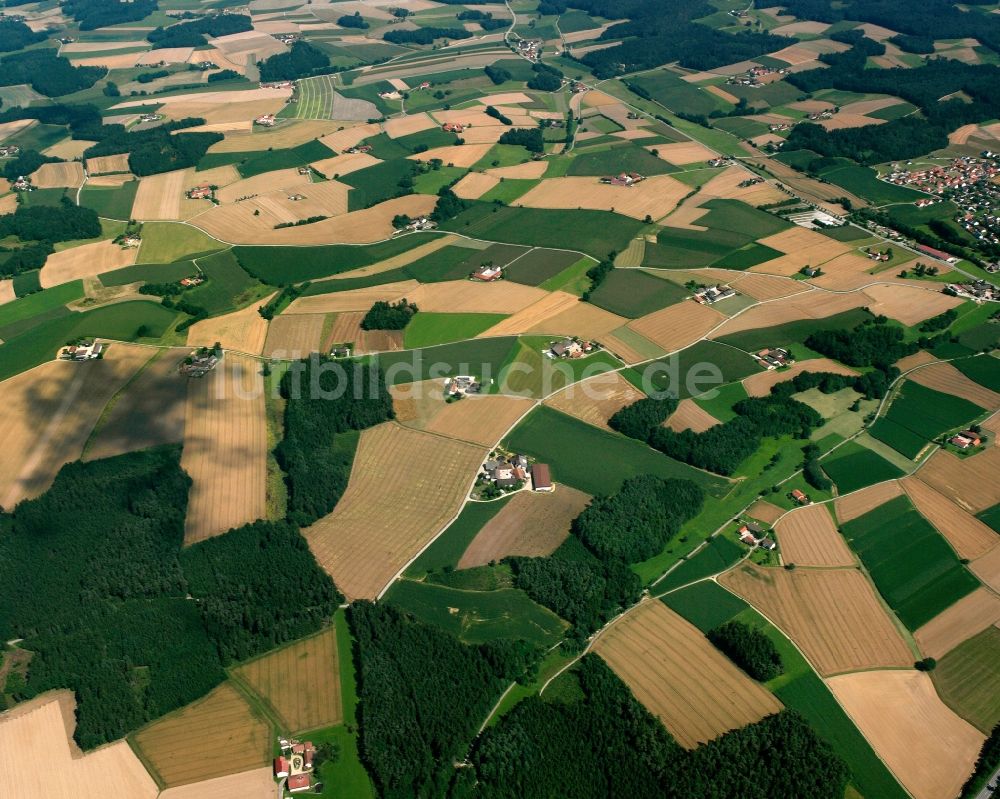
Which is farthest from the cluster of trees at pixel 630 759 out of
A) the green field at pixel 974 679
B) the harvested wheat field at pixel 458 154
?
the harvested wheat field at pixel 458 154

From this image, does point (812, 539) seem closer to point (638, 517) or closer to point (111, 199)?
point (638, 517)

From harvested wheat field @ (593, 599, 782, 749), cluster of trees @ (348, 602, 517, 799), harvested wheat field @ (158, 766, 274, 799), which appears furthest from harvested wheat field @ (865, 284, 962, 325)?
harvested wheat field @ (158, 766, 274, 799)

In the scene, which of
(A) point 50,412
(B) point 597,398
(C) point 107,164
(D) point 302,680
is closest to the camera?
(D) point 302,680

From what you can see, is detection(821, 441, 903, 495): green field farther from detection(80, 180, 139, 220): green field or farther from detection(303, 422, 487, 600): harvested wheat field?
detection(80, 180, 139, 220): green field

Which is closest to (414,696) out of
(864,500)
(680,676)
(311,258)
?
(680,676)

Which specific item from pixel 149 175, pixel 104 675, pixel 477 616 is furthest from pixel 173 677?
pixel 149 175

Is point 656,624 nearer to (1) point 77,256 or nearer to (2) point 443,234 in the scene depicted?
(2) point 443,234
